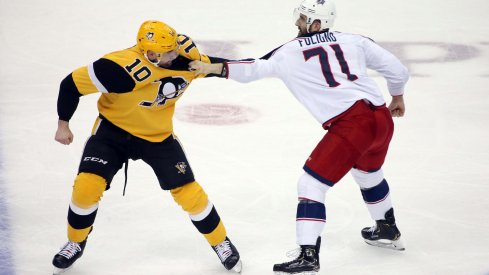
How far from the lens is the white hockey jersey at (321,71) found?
4746mm

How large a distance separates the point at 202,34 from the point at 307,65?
4.91 metres

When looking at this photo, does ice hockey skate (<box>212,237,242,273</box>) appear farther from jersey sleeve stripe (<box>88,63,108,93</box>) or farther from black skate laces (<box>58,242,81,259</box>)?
jersey sleeve stripe (<box>88,63,108,93</box>)

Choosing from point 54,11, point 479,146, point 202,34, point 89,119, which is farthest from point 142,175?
point 54,11

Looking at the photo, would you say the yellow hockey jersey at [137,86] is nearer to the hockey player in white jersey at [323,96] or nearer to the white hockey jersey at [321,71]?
the hockey player in white jersey at [323,96]

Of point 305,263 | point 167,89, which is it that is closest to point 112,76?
point 167,89

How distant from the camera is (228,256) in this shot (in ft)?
16.0

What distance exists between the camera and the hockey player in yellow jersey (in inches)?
177

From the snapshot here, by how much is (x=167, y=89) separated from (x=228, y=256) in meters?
0.90

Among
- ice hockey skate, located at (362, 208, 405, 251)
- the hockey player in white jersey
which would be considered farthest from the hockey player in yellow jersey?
ice hockey skate, located at (362, 208, 405, 251)

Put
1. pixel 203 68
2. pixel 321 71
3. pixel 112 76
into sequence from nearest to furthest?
pixel 112 76
pixel 203 68
pixel 321 71

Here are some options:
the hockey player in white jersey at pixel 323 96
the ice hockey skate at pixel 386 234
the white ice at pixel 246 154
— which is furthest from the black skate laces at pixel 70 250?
the ice hockey skate at pixel 386 234

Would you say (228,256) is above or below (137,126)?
below

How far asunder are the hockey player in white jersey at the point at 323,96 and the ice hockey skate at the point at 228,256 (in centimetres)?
24

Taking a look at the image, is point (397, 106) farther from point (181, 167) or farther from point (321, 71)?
point (181, 167)
